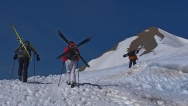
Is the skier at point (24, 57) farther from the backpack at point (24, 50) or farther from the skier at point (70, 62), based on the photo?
the skier at point (70, 62)

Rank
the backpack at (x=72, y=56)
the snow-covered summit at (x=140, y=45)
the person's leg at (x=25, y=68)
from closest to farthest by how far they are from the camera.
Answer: the backpack at (x=72, y=56), the person's leg at (x=25, y=68), the snow-covered summit at (x=140, y=45)

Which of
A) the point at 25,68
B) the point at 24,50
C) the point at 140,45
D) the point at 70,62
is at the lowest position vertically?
the point at 70,62

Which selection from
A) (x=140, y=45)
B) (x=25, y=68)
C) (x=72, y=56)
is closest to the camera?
(x=72, y=56)

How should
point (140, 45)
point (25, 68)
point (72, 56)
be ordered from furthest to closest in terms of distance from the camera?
point (140, 45)
point (25, 68)
point (72, 56)

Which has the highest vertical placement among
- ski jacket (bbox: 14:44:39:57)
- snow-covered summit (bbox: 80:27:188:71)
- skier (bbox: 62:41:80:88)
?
snow-covered summit (bbox: 80:27:188:71)

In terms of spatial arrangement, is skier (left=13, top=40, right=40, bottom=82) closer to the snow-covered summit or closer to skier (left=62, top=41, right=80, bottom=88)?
skier (left=62, top=41, right=80, bottom=88)

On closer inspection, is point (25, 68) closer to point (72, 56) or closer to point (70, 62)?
point (70, 62)

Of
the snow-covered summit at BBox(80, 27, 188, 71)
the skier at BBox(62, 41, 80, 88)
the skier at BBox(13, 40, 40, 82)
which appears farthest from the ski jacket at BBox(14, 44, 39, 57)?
the snow-covered summit at BBox(80, 27, 188, 71)

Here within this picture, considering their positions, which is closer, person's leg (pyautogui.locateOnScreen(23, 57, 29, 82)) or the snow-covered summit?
person's leg (pyautogui.locateOnScreen(23, 57, 29, 82))

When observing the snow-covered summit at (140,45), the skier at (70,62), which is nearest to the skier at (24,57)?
the skier at (70,62)

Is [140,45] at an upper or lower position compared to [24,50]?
upper

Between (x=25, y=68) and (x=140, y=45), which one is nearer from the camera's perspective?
(x=25, y=68)

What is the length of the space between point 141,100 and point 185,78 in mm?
8315

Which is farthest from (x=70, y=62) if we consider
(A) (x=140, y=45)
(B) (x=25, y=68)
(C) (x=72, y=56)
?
(A) (x=140, y=45)
